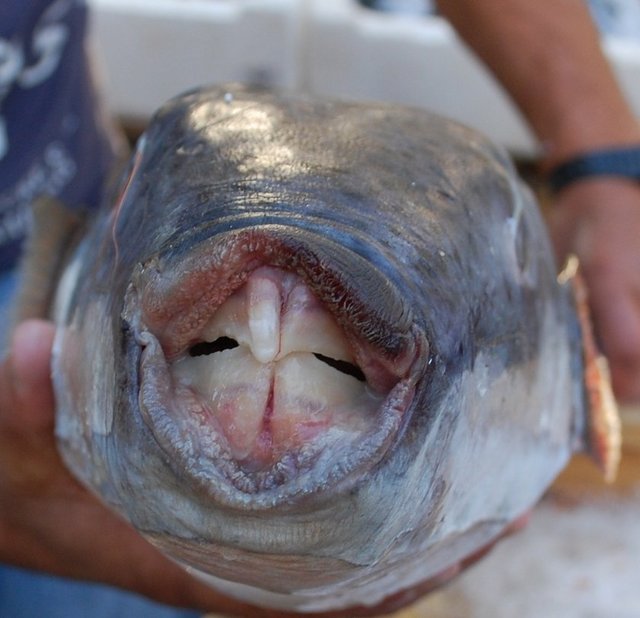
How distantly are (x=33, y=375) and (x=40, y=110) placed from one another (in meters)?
0.92

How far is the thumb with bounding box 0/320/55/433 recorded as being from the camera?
3.28 feet

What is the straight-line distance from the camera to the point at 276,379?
604 millimetres

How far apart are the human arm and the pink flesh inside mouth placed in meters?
0.95

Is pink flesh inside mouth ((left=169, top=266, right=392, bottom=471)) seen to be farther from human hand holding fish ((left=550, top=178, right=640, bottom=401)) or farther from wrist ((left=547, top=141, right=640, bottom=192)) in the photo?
wrist ((left=547, top=141, right=640, bottom=192))

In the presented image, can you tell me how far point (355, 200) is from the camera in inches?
26.7

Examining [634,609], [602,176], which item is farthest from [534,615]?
[602,176]

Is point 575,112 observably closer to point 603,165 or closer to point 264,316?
point 603,165

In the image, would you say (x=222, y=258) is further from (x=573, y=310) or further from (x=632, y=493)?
(x=632, y=493)

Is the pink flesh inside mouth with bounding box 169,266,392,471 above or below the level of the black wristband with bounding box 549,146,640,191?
above

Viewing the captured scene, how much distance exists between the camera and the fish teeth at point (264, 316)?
0.58 meters

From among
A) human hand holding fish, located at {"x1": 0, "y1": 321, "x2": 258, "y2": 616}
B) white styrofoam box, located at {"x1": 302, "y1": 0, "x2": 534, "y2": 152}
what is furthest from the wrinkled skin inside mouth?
white styrofoam box, located at {"x1": 302, "y1": 0, "x2": 534, "y2": 152}

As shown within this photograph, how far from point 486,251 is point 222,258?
A: 1.09 feet

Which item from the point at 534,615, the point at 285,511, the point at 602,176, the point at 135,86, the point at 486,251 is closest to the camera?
the point at 285,511

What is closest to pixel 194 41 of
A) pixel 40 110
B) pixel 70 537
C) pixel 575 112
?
pixel 40 110
